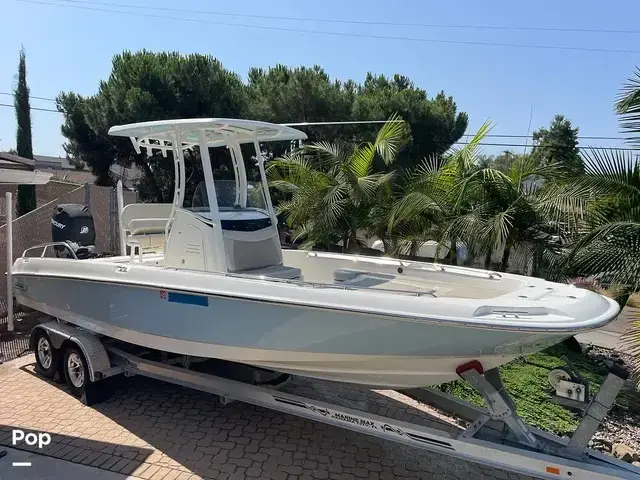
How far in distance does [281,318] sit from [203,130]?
6.81 feet

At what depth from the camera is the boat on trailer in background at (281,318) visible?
9.61 ft

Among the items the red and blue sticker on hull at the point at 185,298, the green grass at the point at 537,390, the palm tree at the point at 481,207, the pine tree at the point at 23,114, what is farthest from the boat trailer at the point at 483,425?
the pine tree at the point at 23,114

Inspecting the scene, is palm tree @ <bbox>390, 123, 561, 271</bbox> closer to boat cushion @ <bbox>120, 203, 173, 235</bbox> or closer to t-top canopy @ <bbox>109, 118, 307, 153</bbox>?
t-top canopy @ <bbox>109, 118, 307, 153</bbox>

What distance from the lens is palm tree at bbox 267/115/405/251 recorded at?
7844mm

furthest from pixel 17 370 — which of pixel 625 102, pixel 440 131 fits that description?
pixel 440 131

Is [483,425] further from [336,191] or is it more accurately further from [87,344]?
[336,191]

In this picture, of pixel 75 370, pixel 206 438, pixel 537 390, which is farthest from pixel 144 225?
pixel 537 390

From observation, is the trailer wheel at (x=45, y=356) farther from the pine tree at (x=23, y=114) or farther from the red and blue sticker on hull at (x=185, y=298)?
the pine tree at (x=23, y=114)

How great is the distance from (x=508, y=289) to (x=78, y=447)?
11.9ft

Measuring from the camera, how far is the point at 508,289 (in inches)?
155

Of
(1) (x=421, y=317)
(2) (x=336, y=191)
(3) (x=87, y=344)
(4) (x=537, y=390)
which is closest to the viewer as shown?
(1) (x=421, y=317)

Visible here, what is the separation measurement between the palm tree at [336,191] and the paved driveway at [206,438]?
10.9 ft

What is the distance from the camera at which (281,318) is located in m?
3.39

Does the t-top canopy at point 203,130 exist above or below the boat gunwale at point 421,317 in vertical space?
above
